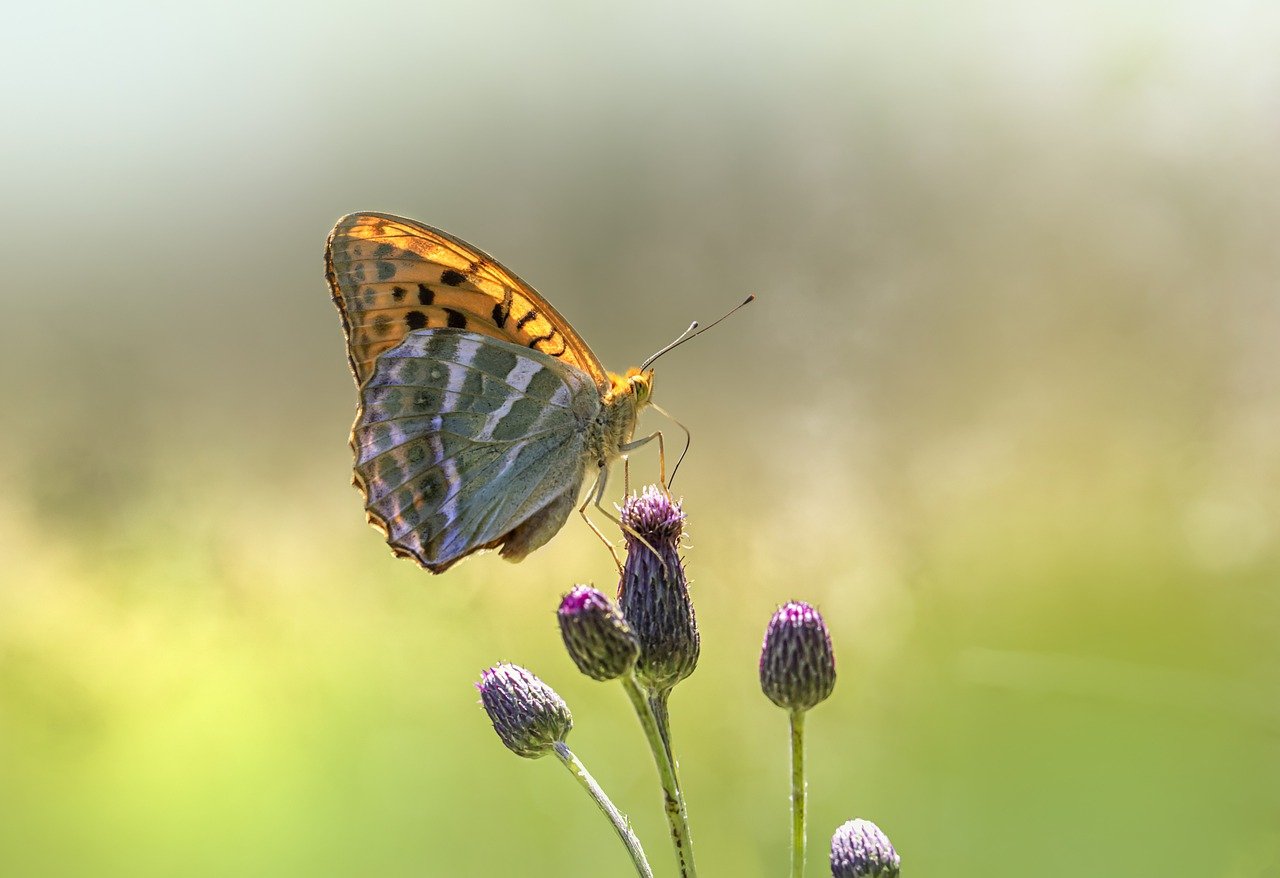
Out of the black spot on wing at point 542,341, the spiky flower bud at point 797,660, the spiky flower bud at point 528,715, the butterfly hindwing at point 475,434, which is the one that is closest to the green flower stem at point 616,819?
the spiky flower bud at point 528,715

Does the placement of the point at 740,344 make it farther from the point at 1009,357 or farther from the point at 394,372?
the point at 394,372

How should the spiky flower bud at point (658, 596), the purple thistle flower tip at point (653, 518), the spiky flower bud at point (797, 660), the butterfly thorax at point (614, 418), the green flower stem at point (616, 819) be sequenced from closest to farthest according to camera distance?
the green flower stem at point (616, 819), the spiky flower bud at point (797, 660), the spiky flower bud at point (658, 596), the purple thistle flower tip at point (653, 518), the butterfly thorax at point (614, 418)

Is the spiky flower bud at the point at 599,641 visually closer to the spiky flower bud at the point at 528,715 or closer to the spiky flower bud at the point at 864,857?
the spiky flower bud at the point at 528,715

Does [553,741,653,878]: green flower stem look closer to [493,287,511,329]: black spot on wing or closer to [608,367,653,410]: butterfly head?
[608,367,653,410]: butterfly head

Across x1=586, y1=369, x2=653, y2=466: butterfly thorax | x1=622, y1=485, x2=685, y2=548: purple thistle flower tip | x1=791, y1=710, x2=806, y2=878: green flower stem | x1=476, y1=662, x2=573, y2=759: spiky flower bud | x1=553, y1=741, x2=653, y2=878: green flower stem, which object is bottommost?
x1=791, y1=710, x2=806, y2=878: green flower stem

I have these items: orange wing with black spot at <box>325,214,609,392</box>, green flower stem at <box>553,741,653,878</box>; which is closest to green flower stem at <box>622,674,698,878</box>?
green flower stem at <box>553,741,653,878</box>

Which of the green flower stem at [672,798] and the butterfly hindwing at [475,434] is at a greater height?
the butterfly hindwing at [475,434]

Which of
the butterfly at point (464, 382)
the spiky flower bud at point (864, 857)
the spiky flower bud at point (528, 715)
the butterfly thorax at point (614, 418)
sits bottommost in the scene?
the spiky flower bud at point (864, 857)
